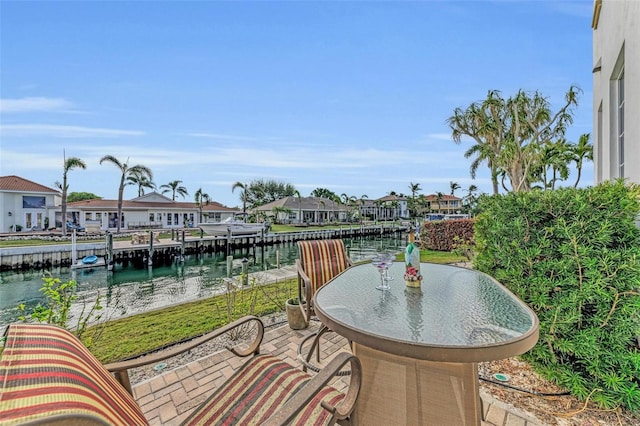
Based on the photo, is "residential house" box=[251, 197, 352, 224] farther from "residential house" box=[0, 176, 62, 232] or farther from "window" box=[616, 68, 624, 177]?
"window" box=[616, 68, 624, 177]

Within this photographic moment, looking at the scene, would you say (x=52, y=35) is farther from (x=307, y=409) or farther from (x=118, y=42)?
(x=307, y=409)

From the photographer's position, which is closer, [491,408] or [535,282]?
[491,408]

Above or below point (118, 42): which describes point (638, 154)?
below

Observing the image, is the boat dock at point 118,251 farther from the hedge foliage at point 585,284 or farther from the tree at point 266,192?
the tree at point 266,192

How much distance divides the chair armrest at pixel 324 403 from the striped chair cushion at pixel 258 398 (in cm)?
9

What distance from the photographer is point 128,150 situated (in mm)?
23578

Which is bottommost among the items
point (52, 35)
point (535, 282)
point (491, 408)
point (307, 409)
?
point (491, 408)

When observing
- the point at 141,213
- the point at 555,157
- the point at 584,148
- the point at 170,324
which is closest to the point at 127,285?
the point at 170,324

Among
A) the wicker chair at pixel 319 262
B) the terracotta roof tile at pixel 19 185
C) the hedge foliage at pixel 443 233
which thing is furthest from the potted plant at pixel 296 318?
the terracotta roof tile at pixel 19 185

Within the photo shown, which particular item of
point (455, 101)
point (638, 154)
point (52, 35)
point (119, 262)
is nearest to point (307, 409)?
point (638, 154)

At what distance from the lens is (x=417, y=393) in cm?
144

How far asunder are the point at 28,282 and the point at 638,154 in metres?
17.4

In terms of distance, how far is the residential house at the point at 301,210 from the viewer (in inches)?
1527

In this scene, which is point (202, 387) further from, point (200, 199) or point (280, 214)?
point (200, 199)
